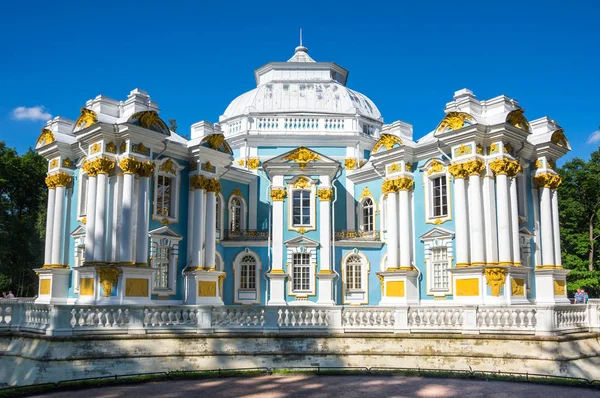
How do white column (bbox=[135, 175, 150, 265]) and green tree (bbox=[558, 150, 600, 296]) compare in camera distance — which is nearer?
white column (bbox=[135, 175, 150, 265])

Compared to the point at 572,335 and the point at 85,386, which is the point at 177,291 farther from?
the point at 572,335

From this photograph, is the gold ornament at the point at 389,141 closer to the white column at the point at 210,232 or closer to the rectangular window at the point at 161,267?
the white column at the point at 210,232

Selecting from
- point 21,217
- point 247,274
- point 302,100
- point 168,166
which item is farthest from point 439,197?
point 21,217

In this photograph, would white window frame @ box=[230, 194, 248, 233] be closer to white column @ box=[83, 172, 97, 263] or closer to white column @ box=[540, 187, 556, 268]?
white column @ box=[83, 172, 97, 263]

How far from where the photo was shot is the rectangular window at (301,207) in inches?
982

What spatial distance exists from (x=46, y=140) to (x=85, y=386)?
12823 millimetres

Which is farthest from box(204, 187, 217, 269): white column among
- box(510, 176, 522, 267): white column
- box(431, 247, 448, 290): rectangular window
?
box(510, 176, 522, 267): white column

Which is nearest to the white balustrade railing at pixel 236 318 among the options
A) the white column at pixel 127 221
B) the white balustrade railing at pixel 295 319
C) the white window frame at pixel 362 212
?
the white balustrade railing at pixel 295 319

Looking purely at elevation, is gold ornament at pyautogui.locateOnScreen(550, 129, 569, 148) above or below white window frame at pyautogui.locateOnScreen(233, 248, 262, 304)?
above

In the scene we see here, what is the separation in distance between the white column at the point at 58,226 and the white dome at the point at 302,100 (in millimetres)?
10072

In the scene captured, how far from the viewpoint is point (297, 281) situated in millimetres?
24344

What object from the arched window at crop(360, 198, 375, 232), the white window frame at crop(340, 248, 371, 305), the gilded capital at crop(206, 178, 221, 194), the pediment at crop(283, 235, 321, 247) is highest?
the gilded capital at crop(206, 178, 221, 194)

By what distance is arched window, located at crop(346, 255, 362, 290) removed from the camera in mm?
24688

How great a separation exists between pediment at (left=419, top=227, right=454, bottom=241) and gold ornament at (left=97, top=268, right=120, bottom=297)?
10.6 meters
